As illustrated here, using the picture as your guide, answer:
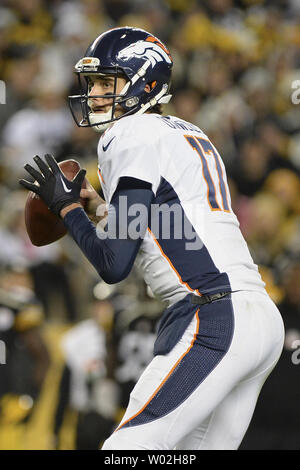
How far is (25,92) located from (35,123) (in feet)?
1.39

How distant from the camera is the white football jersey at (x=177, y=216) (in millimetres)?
2535

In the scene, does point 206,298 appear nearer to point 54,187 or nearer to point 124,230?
point 124,230

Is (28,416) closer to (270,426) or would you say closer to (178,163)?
(270,426)

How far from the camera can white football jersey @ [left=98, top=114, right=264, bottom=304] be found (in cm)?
254

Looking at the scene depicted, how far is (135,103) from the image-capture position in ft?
9.47

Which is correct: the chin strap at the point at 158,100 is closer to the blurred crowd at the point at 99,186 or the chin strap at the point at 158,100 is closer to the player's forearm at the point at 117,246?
the player's forearm at the point at 117,246

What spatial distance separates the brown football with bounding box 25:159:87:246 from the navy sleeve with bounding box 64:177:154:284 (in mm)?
506

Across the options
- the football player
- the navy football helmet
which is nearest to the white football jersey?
the football player

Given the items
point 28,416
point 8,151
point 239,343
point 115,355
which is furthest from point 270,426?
point 8,151

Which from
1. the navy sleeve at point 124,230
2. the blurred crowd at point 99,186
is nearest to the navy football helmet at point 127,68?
the navy sleeve at point 124,230

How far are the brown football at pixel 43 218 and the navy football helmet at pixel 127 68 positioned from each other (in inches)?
8.1

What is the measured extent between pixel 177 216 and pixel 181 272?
0.19 m

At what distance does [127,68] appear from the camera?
2850 millimetres

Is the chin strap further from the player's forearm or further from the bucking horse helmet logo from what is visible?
the player's forearm
